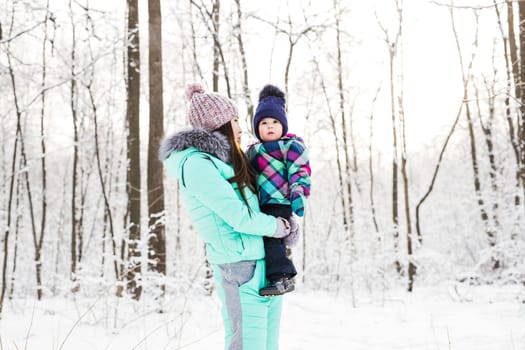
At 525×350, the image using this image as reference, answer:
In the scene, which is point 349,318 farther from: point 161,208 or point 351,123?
point 351,123

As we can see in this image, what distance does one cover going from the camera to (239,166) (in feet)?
6.29

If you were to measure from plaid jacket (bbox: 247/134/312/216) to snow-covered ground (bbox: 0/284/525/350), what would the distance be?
174 centimetres

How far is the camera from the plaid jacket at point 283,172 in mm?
1993

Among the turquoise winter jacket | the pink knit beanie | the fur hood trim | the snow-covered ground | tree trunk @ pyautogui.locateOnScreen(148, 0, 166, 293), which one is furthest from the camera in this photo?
tree trunk @ pyautogui.locateOnScreen(148, 0, 166, 293)

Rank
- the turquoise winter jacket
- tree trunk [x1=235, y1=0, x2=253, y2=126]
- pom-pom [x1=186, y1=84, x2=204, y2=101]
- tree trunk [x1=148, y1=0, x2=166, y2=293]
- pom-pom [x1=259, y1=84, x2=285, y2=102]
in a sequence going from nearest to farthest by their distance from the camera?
the turquoise winter jacket < pom-pom [x1=186, y1=84, x2=204, y2=101] < pom-pom [x1=259, y1=84, x2=285, y2=102] < tree trunk [x1=148, y1=0, x2=166, y2=293] < tree trunk [x1=235, y1=0, x2=253, y2=126]

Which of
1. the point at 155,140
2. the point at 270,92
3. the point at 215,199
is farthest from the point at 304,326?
the point at 215,199

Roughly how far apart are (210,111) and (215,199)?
48cm

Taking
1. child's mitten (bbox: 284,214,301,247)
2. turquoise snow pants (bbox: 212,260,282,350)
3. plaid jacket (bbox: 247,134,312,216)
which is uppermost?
plaid jacket (bbox: 247,134,312,216)

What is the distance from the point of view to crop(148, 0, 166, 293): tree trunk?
212 inches

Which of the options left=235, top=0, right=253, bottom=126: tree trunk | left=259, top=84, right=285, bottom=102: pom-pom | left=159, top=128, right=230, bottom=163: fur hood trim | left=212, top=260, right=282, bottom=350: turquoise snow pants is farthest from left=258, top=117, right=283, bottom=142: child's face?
left=235, top=0, right=253, bottom=126: tree trunk

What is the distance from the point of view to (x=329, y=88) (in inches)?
457

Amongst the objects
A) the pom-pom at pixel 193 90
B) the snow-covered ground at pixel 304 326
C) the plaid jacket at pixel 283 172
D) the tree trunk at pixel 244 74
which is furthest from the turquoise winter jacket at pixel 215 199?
the tree trunk at pixel 244 74

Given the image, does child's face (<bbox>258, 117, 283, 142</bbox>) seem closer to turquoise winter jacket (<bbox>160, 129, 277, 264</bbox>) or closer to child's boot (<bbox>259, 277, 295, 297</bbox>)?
turquoise winter jacket (<bbox>160, 129, 277, 264</bbox>)

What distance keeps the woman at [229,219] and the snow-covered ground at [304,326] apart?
5.01 feet
